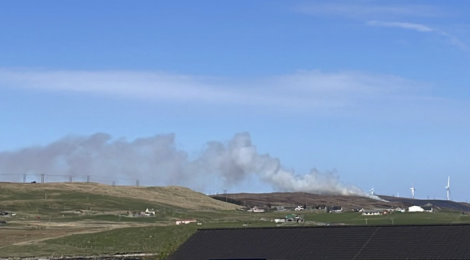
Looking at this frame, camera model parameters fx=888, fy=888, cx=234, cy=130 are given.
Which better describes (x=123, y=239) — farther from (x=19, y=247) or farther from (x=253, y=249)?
(x=253, y=249)

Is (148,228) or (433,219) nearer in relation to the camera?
(148,228)

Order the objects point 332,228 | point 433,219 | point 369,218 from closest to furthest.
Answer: point 332,228 → point 433,219 → point 369,218

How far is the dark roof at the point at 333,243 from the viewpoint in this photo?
78.5m

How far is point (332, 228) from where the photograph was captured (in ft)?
285

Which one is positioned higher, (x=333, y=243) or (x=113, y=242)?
(x=333, y=243)

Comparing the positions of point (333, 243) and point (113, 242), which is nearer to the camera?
point (333, 243)

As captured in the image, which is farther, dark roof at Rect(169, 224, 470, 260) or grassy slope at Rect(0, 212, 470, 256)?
grassy slope at Rect(0, 212, 470, 256)

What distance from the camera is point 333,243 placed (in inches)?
3258

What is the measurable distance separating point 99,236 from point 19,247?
18448mm

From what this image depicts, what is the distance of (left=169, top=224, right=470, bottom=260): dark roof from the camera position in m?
78.5

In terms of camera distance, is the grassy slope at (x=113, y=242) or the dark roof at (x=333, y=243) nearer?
the dark roof at (x=333, y=243)

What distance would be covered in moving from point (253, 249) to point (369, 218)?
387 ft

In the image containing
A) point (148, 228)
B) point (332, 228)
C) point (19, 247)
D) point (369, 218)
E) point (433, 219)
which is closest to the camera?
point (332, 228)

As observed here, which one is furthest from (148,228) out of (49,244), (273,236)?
(273,236)
